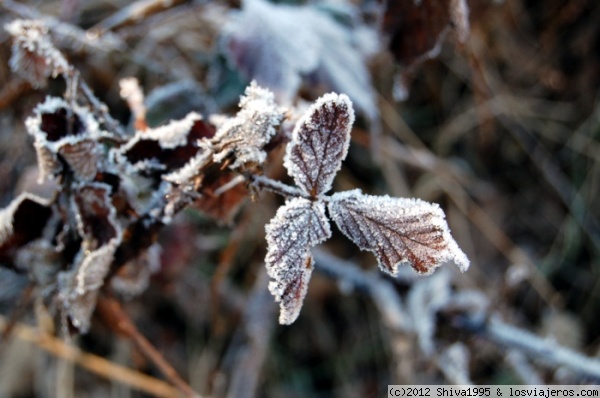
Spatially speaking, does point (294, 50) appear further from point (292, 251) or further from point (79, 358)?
point (79, 358)

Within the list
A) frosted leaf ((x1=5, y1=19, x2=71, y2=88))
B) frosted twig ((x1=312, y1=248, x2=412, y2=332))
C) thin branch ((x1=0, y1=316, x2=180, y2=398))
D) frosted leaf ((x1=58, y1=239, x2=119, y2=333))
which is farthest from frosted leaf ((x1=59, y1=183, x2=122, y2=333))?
frosted twig ((x1=312, y1=248, x2=412, y2=332))

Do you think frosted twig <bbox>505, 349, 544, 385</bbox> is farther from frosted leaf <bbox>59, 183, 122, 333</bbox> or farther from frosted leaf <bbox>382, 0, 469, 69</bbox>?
frosted leaf <bbox>59, 183, 122, 333</bbox>

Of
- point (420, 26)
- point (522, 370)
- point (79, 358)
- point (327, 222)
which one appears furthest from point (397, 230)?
point (79, 358)

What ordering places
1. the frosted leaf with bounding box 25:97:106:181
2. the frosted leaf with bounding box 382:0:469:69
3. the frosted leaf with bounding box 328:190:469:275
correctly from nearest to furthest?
the frosted leaf with bounding box 328:190:469:275
the frosted leaf with bounding box 25:97:106:181
the frosted leaf with bounding box 382:0:469:69

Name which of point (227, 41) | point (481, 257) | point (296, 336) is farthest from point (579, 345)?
point (227, 41)

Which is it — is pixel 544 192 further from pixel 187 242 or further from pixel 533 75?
pixel 187 242

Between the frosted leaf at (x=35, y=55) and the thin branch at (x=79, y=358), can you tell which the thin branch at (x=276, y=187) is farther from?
the thin branch at (x=79, y=358)
